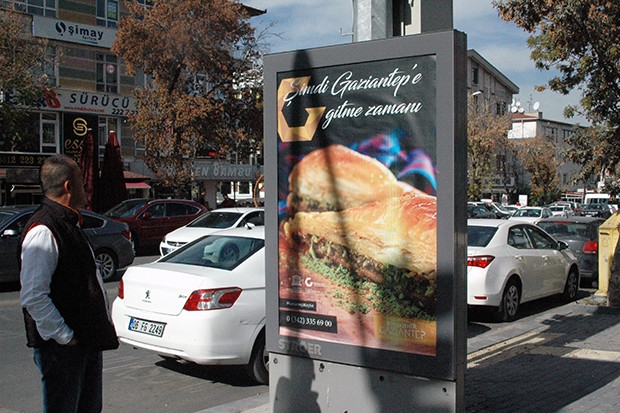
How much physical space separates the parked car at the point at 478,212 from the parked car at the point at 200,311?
29.4m

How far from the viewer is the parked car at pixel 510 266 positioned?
9734 mm

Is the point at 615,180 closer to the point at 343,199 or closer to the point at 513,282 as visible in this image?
the point at 513,282

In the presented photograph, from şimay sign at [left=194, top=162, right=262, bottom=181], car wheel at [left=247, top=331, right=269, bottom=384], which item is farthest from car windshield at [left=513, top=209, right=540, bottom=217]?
car wheel at [left=247, top=331, right=269, bottom=384]

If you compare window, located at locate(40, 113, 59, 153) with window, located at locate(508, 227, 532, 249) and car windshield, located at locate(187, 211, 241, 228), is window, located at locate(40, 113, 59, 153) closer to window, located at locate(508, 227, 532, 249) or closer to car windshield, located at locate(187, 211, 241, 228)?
car windshield, located at locate(187, 211, 241, 228)

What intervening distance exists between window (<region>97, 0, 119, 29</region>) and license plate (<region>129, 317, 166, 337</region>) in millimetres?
29157

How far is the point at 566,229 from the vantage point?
14.7 meters

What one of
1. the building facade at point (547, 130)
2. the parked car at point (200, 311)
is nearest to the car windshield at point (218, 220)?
the parked car at point (200, 311)

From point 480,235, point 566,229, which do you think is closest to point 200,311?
point 480,235

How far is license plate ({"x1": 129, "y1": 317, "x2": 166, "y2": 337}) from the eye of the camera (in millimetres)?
6559

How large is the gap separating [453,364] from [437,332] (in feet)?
0.72

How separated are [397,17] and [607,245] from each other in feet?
25.8

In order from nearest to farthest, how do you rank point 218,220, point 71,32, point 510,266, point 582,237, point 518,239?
point 510,266, point 518,239, point 582,237, point 218,220, point 71,32

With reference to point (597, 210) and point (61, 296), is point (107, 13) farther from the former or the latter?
point (597, 210)

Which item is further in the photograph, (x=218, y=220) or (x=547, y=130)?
(x=547, y=130)
